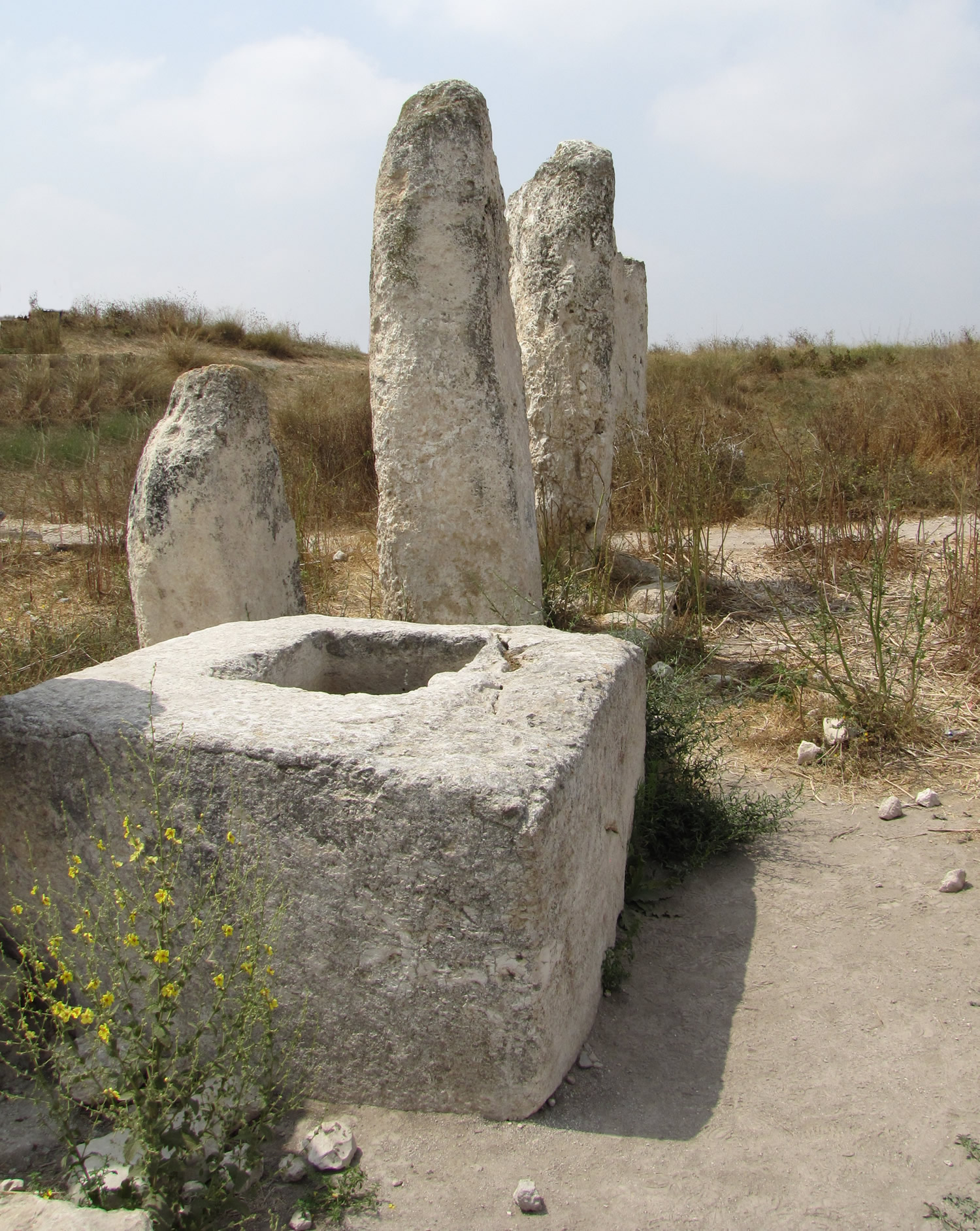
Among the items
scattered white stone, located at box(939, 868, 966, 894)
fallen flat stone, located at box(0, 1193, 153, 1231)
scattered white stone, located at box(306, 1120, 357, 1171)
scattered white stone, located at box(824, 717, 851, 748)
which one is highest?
scattered white stone, located at box(824, 717, 851, 748)

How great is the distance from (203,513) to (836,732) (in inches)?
94.0

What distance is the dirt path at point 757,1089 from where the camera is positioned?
167 cm

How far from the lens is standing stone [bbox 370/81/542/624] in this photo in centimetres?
400

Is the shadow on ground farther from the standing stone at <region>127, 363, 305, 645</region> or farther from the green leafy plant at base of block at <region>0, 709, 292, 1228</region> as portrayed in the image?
the standing stone at <region>127, 363, 305, 645</region>

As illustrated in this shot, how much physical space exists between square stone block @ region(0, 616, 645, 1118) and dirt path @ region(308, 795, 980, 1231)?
0.11m

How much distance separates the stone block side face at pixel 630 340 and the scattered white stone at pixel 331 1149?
655cm

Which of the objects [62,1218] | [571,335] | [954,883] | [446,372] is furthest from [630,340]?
[62,1218]

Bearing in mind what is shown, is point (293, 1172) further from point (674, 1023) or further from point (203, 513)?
point (203, 513)

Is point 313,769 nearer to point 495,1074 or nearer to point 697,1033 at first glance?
point 495,1074

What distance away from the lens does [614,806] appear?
233 centimetres

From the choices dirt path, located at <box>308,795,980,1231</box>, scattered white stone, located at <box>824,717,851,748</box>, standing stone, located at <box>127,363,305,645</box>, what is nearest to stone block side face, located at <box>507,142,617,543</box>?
scattered white stone, located at <box>824,717,851,748</box>

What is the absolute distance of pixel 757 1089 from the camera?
1.97 metres

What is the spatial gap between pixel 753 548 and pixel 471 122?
3.71 metres

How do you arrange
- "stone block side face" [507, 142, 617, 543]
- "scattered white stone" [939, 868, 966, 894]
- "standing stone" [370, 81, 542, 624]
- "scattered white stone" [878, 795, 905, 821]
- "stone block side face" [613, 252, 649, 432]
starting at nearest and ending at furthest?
"scattered white stone" [939, 868, 966, 894]
"scattered white stone" [878, 795, 905, 821]
"standing stone" [370, 81, 542, 624]
"stone block side face" [507, 142, 617, 543]
"stone block side face" [613, 252, 649, 432]
